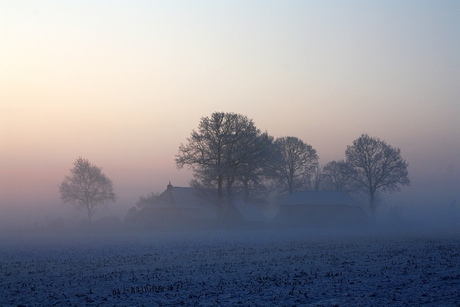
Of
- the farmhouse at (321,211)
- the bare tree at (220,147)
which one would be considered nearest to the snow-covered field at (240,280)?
the bare tree at (220,147)

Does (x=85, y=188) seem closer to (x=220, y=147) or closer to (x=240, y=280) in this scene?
(x=220, y=147)

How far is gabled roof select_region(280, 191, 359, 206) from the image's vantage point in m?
71.1

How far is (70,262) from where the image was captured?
22281mm

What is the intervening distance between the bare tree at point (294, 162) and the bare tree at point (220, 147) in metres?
16.4

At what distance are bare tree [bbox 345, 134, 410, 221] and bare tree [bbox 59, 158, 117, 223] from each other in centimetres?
4311

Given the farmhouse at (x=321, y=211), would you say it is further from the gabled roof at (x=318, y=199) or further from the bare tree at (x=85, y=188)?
the bare tree at (x=85, y=188)

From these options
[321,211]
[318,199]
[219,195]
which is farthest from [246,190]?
[321,211]

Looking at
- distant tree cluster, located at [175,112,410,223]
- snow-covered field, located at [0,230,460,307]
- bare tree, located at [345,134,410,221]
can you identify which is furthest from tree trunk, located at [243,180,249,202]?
snow-covered field, located at [0,230,460,307]

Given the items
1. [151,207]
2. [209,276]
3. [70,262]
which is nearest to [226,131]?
[151,207]

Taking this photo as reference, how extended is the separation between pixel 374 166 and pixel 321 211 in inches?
440

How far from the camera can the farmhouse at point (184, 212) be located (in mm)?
64062

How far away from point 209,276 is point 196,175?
41.4m

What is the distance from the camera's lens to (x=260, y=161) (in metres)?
58.6

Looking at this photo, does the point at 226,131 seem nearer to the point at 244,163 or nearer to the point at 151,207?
the point at 244,163
